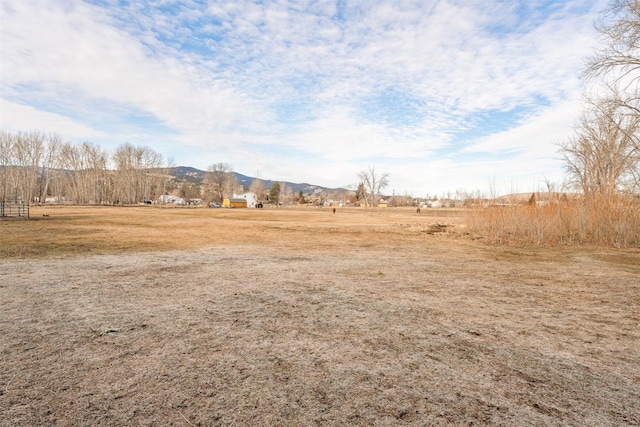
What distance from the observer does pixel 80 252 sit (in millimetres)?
10820

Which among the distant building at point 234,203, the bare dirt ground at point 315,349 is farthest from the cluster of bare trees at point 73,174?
the bare dirt ground at point 315,349

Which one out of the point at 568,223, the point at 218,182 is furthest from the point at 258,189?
the point at 568,223

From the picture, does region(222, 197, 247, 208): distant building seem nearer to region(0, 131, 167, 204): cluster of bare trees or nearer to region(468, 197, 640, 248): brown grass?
region(0, 131, 167, 204): cluster of bare trees

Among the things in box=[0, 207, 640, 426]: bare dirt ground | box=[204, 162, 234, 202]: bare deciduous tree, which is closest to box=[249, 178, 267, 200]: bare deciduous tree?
box=[204, 162, 234, 202]: bare deciduous tree

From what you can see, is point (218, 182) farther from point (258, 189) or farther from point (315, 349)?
point (315, 349)

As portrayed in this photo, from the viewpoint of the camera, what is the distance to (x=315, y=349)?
367 centimetres

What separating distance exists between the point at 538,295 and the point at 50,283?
977 centimetres

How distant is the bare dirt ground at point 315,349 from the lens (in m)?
2.54

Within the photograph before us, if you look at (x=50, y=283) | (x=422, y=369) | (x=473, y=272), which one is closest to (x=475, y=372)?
(x=422, y=369)

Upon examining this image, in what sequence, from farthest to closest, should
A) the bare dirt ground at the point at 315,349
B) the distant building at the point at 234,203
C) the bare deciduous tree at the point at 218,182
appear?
1. the bare deciduous tree at the point at 218,182
2. the distant building at the point at 234,203
3. the bare dirt ground at the point at 315,349

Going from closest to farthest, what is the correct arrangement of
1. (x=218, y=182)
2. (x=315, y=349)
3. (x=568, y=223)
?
1. (x=315, y=349)
2. (x=568, y=223)
3. (x=218, y=182)

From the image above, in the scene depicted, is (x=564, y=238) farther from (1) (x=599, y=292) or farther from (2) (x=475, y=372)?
(2) (x=475, y=372)

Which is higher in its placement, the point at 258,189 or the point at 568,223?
the point at 258,189

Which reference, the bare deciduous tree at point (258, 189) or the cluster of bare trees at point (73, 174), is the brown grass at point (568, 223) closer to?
the cluster of bare trees at point (73, 174)
